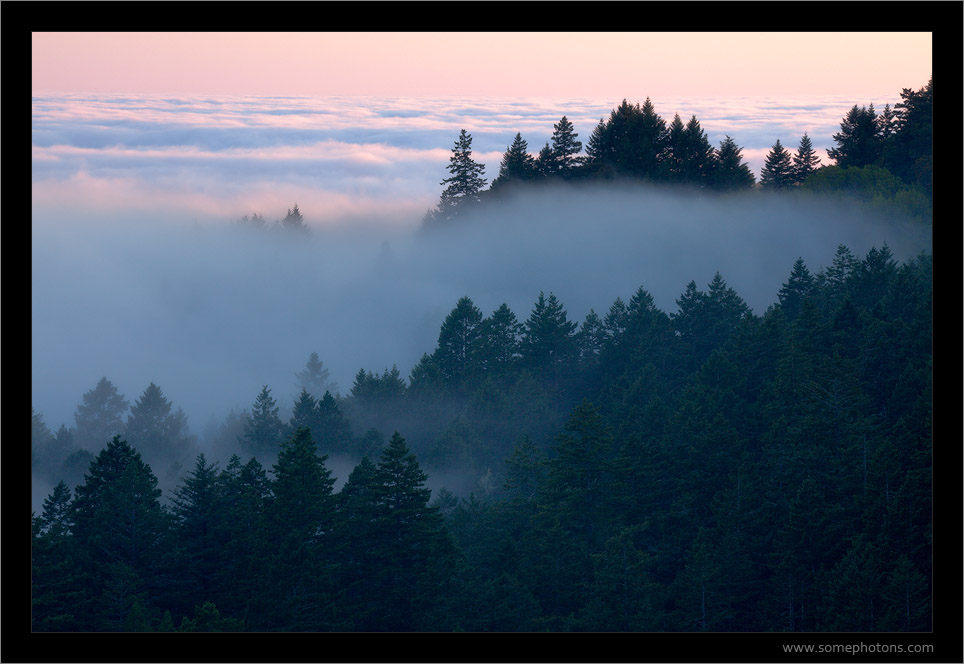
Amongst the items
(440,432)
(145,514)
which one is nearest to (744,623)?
(145,514)

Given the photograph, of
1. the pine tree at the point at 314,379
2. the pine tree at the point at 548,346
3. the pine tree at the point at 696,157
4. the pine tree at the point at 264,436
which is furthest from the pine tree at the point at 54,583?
the pine tree at the point at 314,379

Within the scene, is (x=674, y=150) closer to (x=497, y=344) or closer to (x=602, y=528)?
(x=497, y=344)

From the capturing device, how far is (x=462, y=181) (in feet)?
332

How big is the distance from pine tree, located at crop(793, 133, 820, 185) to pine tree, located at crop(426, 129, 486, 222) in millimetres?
29878

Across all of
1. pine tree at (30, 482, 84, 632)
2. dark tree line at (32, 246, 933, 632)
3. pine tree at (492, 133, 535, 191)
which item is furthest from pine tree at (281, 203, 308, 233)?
pine tree at (30, 482, 84, 632)

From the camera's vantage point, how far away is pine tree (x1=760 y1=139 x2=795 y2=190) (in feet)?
299

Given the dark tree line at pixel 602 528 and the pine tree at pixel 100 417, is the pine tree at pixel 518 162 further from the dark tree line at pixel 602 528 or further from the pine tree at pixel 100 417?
the pine tree at pixel 100 417

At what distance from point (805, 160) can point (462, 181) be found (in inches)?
1294

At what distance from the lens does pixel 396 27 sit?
12.4 m

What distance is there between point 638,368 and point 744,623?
29811mm

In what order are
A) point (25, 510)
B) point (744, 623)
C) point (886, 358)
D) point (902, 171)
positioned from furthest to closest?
point (902, 171)
point (886, 358)
point (744, 623)
point (25, 510)

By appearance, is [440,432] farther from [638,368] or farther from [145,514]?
[145,514]

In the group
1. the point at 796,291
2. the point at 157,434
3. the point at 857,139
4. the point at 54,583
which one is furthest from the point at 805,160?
the point at 54,583

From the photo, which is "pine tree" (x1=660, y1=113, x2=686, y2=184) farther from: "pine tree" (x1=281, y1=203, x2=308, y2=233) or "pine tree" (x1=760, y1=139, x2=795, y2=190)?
"pine tree" (x1=281, y1=203, x2=308, y2=233)
